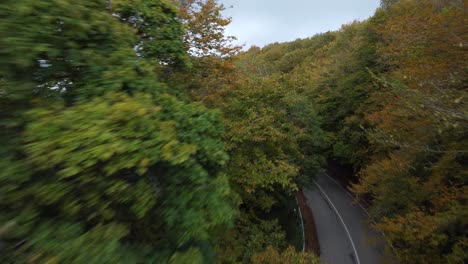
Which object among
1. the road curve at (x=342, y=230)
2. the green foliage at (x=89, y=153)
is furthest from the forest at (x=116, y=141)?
the road curve at (x=342, y=230)

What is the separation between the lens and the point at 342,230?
16.8 m

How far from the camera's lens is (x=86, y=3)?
12.2 feet

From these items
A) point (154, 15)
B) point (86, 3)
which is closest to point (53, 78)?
point (86, 3)

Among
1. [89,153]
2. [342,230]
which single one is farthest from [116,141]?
[342,230]

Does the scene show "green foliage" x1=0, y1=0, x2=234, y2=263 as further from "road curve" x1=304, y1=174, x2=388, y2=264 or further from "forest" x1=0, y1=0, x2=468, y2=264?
"road curve" x1=304, y1=174, x2=388, y2=264

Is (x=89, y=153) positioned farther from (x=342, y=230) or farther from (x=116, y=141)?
(x=342, y=230)

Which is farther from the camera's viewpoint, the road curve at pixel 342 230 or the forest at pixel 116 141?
the road curve at pixel 342 230

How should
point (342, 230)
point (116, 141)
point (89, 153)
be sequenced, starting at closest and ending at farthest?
point (89, 153)
point (116, 141)
point (342, 230)

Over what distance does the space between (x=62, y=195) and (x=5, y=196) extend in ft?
1.26

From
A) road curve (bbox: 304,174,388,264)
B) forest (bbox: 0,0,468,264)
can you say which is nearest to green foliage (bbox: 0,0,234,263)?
forest (bbox: 0,0,468,264)

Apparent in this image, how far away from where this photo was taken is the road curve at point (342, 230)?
14.2 metres

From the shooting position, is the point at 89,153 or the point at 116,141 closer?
the point at 89,153

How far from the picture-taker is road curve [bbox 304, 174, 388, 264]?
46.7ft

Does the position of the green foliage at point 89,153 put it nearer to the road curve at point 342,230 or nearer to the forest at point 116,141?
Result: the forest at point 116,141
